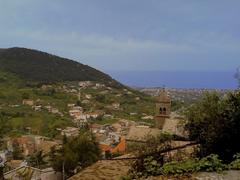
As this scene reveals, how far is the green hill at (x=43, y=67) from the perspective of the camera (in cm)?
12094

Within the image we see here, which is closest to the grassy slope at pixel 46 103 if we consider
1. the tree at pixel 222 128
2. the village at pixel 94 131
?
the village at pixel 94 131

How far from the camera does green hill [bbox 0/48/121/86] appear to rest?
4762 inches

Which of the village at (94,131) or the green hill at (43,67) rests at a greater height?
the green hill at (43,67)

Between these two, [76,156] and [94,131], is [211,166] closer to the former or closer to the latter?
[76,156]

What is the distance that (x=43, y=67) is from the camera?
12825cm

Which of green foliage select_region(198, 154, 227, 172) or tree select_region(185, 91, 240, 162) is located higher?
tree select_region(185, 91, 240, 162)

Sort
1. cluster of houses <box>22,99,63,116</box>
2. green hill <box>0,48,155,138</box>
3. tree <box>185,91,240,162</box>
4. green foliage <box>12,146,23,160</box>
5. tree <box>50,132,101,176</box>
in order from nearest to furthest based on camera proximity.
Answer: tree <box>185,91,240,162</box> < tree <box>50,132,101,176</box> < green foliage <box>12,146,23,160</box> < green hill <box>0,48,155,138</box> < cluster of houses <box>22,99,63,116</box>

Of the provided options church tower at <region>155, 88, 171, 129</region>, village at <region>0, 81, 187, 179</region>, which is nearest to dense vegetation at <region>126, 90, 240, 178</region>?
village at <region>0, 81, 187, 179</region>

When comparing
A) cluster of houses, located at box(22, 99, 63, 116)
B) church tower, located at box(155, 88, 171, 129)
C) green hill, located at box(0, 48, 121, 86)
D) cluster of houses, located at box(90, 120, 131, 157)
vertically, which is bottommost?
cluster of houses, located at box(90, 120, 131, 157)

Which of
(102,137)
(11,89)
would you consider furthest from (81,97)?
(102,137)

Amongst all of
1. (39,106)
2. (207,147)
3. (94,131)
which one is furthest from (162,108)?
(39,106)

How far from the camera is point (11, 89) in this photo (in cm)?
10112

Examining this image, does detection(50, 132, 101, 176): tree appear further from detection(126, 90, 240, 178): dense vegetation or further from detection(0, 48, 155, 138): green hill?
detection(0, 48, 155, 138): green hill

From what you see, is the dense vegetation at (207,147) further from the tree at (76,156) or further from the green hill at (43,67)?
the green hill at (43,67)
